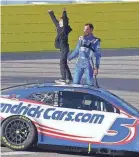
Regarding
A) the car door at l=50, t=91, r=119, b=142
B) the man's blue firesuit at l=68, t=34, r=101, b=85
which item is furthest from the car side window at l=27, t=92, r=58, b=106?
the man's blue firesuit at l=68, t=34, r=101, b=85

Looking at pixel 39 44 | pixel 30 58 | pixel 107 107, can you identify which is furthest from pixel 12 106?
pixel 39 44

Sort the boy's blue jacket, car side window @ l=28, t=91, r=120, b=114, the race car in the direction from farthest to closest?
the boy's blue jacket, car side window @ l=28, t=91, r=120, b=114, the race car

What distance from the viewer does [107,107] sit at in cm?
961

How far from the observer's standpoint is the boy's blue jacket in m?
12.8

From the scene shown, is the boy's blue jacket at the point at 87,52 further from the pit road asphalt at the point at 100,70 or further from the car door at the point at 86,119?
the car door at the point at 86,119

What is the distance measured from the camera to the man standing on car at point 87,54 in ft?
42.1

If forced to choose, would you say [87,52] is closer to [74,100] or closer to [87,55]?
[87,55]

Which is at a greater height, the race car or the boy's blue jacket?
the boy's blue jacket

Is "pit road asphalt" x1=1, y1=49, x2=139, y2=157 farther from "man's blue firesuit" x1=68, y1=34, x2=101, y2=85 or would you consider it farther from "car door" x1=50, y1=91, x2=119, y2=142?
"car door" x1=50, y1=91, x2=119, y2=142

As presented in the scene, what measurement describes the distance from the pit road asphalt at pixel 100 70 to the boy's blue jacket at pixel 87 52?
201 centimetres

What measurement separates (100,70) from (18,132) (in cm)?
1149

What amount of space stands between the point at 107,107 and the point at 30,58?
14622mm

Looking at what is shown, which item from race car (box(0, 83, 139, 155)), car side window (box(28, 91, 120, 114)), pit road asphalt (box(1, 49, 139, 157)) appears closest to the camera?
race car (box(0, 83, 139, 155))

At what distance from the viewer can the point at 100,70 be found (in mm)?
20828
